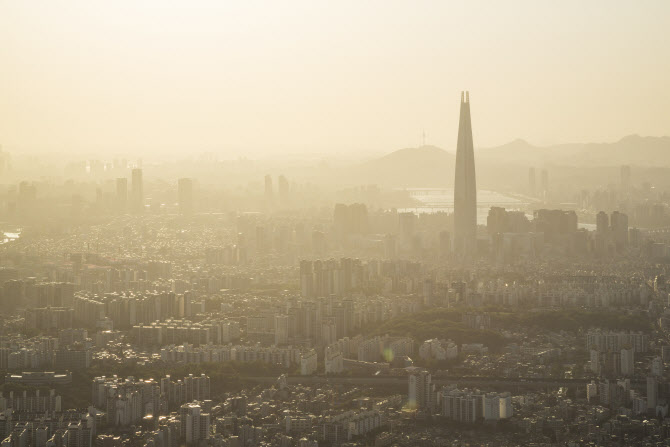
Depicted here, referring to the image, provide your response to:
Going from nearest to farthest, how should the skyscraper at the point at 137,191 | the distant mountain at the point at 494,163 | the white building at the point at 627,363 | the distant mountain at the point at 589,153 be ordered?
the white building at the point at 627,363
the skyscraper at the point at 137,191
the distant mountain at the point at 494,163
the distant mountain at the point at 589,153

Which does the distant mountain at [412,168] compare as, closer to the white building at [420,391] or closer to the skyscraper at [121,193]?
the skyscraper at [121,193]

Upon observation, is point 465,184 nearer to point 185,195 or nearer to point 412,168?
point 185,195

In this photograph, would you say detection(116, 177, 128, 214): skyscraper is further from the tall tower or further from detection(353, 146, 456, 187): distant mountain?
detection(353, 146, 456, 187): distant mountain

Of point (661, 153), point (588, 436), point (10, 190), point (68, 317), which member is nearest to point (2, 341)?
point (68, 317)

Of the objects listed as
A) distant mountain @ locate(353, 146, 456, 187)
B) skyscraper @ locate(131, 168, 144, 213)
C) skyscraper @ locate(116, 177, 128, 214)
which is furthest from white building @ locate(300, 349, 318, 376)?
distant mountain @ locate(353, 146, 456, 187)

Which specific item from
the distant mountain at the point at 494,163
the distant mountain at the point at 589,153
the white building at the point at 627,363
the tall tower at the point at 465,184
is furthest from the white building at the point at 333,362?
the distant mountain at the point at 589,153

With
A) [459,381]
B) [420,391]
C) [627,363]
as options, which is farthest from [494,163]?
[420,391]
